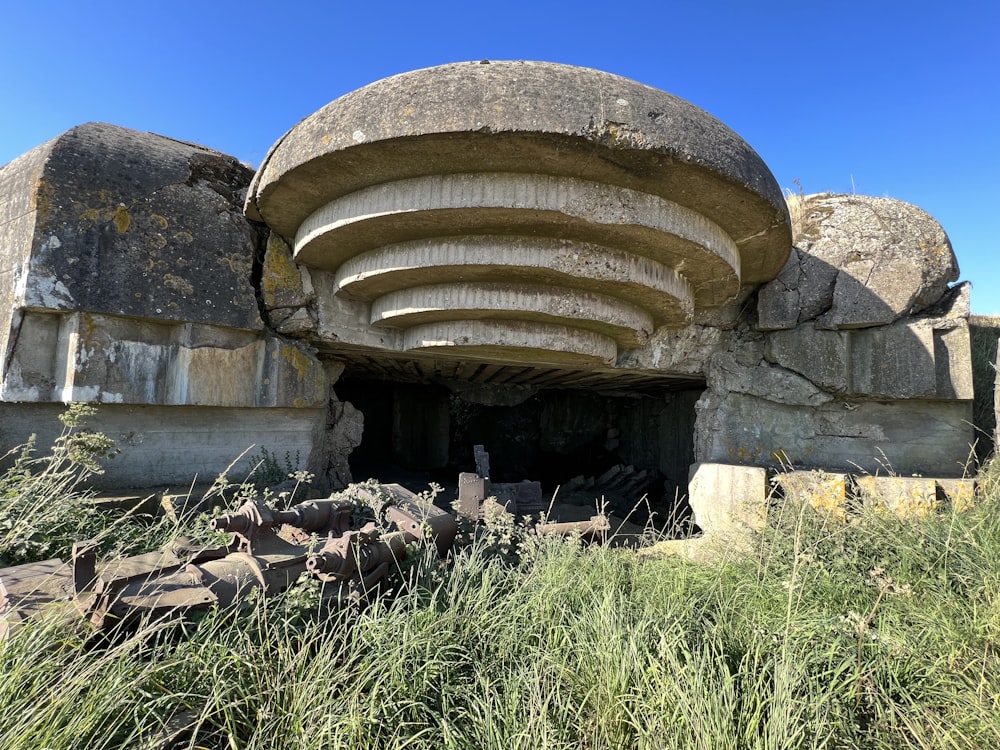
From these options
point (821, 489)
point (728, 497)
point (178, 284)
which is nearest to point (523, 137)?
point (178, 284)

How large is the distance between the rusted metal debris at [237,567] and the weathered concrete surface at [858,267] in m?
2.65

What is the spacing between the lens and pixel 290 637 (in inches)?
63.7

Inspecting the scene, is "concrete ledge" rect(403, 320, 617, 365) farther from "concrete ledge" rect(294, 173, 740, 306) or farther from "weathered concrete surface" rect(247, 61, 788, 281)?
"weathered concrete surface" rect(247, 61, 788, 281)

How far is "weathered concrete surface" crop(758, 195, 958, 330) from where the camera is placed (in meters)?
3.64

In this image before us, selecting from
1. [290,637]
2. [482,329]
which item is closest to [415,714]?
[290,637]

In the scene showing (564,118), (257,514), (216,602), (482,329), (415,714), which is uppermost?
(564,118)

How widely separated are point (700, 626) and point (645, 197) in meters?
1.96

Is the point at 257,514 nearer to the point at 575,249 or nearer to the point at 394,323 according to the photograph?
the point at 394,323

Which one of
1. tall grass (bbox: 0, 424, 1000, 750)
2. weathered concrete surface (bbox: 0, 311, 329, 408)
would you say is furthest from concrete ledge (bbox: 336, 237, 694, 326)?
tall grass (bbox: 0, 424, 1000, 750)

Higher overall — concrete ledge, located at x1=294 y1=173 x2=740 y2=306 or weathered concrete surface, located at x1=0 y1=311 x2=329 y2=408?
concrete ledge, located at x1=294 y1=173 x2=740 y2=306

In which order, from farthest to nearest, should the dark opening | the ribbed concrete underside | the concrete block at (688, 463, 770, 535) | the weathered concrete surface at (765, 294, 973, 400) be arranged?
1. the dark opening
2. the ribbed concrete underside
3. the weathered concrete surface at (765, 294, 973, 400)
4. the concrete block at (688, 463, 770, 535)

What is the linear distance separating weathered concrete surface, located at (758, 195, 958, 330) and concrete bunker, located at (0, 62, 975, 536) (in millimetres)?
16

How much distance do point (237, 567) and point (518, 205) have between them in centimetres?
191

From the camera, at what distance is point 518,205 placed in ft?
8.11
